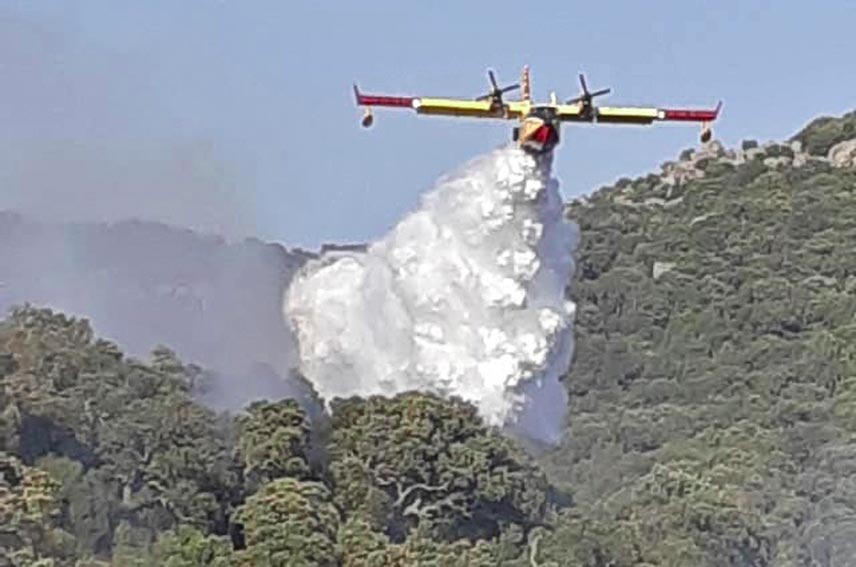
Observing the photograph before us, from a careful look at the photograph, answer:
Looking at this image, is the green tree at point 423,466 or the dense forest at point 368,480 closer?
Answer: the dense forest at point 368,480

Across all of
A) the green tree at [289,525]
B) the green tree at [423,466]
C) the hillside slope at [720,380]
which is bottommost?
the green tree at [289,525]

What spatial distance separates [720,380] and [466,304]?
240 ft

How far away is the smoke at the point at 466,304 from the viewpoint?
62.2m

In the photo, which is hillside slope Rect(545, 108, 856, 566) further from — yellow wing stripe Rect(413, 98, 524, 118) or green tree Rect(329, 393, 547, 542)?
yellow wing stripe Rect(413, 98, 524, 118)

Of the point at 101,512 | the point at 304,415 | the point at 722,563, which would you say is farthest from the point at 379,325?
the point at 722,563

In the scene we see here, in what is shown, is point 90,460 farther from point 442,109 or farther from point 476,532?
point 442,109

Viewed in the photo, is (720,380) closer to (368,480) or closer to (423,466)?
(423,466)

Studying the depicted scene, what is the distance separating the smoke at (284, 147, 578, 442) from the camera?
62250mm

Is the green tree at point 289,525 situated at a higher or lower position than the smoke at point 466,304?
lower

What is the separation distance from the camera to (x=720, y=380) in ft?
446

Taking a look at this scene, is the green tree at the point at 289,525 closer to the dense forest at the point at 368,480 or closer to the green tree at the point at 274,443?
the dense forest at the point at 368,480

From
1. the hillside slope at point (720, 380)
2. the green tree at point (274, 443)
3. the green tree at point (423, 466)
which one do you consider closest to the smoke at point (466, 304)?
the green tree at point (423, 466)

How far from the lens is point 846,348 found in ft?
427

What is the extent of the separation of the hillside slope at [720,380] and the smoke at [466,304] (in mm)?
4745
